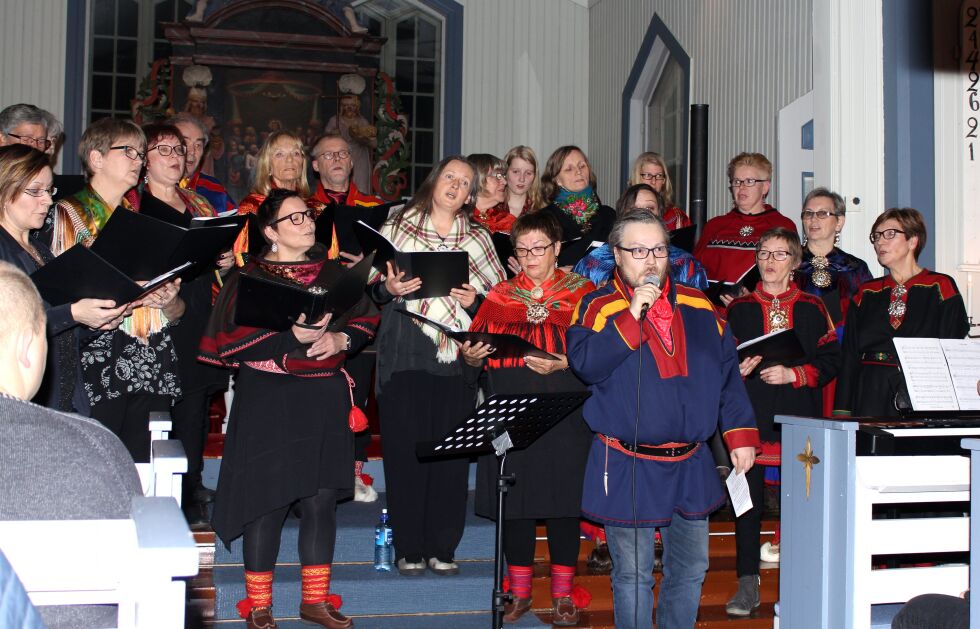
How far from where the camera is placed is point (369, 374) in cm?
475

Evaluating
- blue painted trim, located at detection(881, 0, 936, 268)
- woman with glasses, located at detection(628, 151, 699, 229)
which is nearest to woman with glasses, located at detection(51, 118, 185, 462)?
woman with glasses, located at detection(628, 151, 699, 229)

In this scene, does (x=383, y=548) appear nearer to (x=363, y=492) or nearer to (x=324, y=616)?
(x=324, y=616)

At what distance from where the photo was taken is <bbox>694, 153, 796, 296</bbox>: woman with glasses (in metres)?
5.26

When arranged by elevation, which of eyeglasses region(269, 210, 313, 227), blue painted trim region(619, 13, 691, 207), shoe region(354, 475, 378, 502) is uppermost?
blue painted trim region(619, 13, 691, 207)

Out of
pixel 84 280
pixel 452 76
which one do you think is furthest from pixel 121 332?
pixel 452 76

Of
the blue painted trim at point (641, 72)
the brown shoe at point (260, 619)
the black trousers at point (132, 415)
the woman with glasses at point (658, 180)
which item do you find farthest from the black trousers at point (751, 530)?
the blue painted trim at point (641, 72)

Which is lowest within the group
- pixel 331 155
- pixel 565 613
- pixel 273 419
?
pixel 565 613

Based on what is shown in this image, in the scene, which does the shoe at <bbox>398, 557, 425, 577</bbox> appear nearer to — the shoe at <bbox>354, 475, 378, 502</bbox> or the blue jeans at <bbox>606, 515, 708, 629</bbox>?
the shoe at <bbox>354, 475, 378, 502</bbox>

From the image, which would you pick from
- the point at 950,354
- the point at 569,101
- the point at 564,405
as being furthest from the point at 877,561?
the point at 569,101

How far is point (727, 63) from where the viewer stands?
24.2ft

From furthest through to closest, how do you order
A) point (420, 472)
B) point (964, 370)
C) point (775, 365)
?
point (775, 365), point (420, 472), point (964, 370)

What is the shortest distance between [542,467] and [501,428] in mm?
597

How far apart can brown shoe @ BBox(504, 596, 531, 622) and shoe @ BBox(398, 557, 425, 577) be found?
0.38m

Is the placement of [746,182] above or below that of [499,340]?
above
